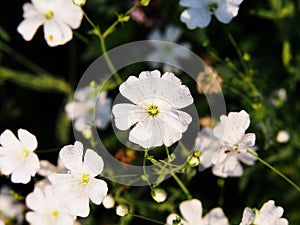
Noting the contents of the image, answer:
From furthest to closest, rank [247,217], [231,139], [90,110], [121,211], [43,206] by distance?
[90,110]
[43,206]
[231,139]
[121,211]
[247,217]

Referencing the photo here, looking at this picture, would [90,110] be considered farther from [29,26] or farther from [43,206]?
[43,206]

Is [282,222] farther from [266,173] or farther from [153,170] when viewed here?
[266,173]

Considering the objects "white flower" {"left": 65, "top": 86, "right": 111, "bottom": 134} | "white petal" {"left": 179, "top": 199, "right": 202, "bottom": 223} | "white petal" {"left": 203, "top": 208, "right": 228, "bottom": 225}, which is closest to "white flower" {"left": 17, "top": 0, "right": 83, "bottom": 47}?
"white flower" {"left": 65, "top": 86, "right": 111, "bottom": 134}

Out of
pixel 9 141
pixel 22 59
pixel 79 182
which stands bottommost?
pixel 79 182

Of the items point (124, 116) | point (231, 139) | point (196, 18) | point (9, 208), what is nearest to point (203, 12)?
point (196, 18)

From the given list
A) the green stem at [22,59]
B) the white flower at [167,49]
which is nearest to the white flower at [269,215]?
the white flower at [167,49]
